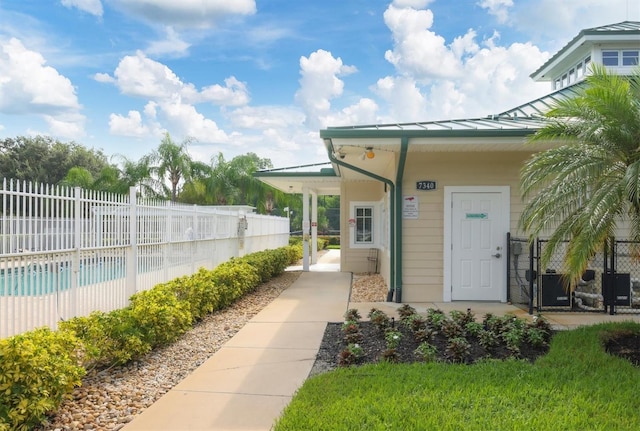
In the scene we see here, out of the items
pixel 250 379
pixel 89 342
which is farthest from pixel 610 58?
pixel 89 342

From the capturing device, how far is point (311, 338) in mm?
6379

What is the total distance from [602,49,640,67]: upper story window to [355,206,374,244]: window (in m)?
9.75

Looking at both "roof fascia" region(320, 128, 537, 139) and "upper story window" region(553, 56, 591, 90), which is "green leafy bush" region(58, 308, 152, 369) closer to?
"roof fascia" region(320, 128, 537, 139)

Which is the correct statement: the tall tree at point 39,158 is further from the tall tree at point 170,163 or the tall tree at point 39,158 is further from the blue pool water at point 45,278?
the blue pool water at point 45,278

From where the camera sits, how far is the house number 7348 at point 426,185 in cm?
883

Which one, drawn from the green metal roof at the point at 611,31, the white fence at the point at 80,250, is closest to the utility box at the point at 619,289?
the white fence at the point at 80,250

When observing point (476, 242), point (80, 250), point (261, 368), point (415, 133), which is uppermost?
point (415, 133)

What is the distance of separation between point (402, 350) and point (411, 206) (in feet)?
12.7

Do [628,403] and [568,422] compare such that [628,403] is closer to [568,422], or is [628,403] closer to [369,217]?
[568,422]

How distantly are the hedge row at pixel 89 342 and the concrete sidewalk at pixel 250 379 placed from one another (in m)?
0.64

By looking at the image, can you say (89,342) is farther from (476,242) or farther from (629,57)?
(629,57)

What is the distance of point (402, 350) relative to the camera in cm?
552

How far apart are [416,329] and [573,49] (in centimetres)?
1503

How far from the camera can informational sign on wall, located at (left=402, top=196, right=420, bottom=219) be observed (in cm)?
888
